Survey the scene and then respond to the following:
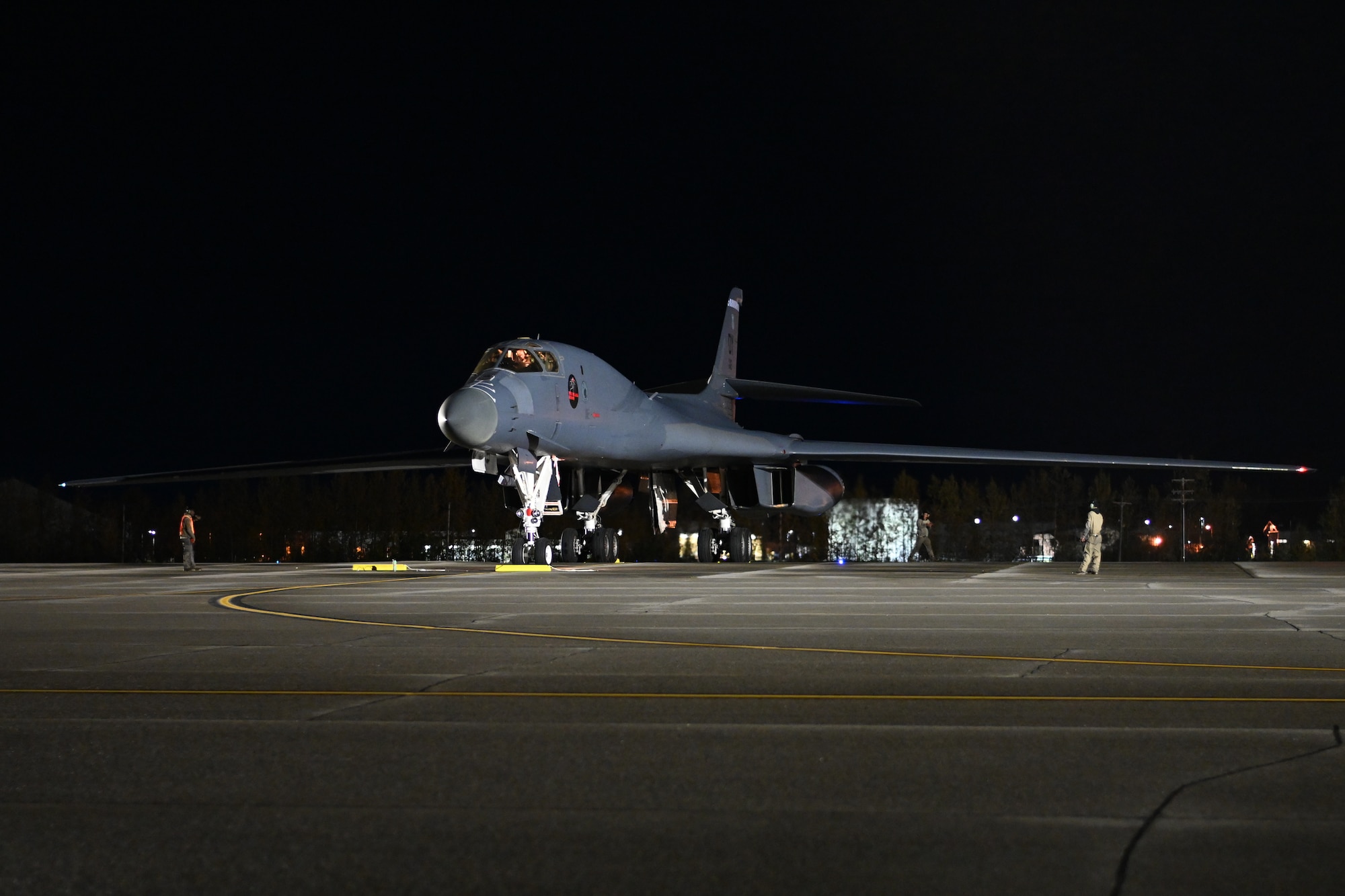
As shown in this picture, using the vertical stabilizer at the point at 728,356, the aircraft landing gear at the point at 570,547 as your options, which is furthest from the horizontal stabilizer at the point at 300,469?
the vertical stabilizer at the point at 728,356

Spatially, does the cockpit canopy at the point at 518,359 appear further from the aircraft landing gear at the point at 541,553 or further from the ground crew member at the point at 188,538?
the ground crew member at the point at 188,538

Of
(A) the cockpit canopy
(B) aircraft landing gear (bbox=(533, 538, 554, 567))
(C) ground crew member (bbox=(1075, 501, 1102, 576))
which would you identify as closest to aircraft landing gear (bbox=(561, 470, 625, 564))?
(B) aircraft landing gear (bbox=(533, 538, 554, 567))

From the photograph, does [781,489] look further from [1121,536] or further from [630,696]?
[1121,536]

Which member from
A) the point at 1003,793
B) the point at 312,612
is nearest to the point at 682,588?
the point at 312,612

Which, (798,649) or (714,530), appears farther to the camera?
(714,530)

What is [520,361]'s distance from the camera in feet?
79.6

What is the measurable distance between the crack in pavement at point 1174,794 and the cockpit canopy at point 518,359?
1979 centimetres

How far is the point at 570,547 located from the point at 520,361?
5850 millimetres

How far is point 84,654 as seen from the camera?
845 centimetres

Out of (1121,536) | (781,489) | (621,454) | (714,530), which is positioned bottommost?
(1121,536)

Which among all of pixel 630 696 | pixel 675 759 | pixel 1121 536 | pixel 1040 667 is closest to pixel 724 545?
pixel 1040 667

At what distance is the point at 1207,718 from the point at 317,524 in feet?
375

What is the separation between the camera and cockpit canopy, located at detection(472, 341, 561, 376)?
24188mm

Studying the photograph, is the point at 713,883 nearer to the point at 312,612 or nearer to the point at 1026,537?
the point at 312,612
